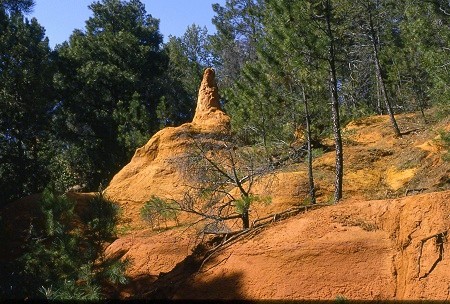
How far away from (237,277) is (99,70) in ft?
80.6

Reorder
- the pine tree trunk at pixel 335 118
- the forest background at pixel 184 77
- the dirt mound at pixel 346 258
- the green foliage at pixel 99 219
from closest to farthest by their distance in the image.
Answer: the dirt mound at pixel 346 258 → the green foliage at pixel 99 219 → the pine tree trunk at pixel 335 118 → the forest background at pixel 184 77

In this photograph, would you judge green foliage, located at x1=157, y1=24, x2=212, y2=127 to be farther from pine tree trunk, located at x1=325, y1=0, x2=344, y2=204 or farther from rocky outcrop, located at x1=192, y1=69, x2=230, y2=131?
pine tree trunk, located at x1=325, y1=0, x2=344, y2=204

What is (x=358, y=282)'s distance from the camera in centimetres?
1209

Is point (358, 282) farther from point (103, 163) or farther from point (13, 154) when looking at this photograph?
point (103, 163)

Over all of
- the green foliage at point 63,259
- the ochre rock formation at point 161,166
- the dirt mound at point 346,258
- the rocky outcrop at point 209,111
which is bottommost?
the dirt mound at point 346,258

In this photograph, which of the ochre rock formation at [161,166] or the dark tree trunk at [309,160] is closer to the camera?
the dark tree trunk at [309,160]

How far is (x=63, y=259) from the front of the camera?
14.3m

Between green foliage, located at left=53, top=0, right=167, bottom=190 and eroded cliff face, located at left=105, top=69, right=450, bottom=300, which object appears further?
green foliage, located at left=53, top=0, right=167, bottom=190

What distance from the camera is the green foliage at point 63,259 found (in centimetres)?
1410

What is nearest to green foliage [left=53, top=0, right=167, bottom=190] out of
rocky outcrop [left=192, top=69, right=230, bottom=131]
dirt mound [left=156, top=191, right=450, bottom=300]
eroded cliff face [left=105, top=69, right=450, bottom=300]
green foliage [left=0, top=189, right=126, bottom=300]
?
rocky outcrop [left=192, top=69, right=230, bottom=131]

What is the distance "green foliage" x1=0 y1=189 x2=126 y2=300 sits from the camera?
14102 mm

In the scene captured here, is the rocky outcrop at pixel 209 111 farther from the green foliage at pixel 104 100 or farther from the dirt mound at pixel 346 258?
the dirt mound at pixel 346 258

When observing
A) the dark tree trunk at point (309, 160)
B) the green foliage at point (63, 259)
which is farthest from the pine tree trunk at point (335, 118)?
the green foliage at point (63, 259)

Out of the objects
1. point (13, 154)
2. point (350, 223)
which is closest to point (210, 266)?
point (350, 223)
